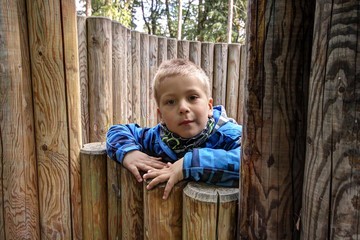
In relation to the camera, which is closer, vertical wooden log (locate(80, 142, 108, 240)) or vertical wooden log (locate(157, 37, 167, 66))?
vertical wooden log (locate(80, 142, 108, 240))

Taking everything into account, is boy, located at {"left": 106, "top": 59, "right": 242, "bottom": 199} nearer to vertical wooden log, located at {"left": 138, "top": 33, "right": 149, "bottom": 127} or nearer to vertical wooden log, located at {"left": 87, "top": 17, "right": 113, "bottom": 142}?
vertical wooden log, located at {"left": 87, "top": 17, "right": 113, "bottom": 142}

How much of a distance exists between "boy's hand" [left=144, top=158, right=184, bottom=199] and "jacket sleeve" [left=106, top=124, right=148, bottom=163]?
0.79 ft

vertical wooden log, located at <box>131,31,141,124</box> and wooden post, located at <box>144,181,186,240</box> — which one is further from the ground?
vertical wooden log, located at <box>131,31,141,124</box>

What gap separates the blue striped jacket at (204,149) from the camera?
1.51m

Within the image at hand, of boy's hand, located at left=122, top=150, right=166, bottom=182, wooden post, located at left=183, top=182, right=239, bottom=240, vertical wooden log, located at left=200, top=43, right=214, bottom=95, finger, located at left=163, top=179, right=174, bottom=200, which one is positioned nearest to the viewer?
wooden post, located at left=183, top=182, right=239, bottom=240

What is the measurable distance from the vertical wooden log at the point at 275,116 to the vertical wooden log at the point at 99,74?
2313mm

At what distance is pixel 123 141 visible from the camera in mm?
1851

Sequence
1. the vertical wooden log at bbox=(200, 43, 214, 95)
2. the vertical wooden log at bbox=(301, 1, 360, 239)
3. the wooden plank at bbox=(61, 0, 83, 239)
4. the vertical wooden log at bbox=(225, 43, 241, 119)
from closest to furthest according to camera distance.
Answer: the vertical wooden log at bbox=(301, 1, 360, 239), the wooden plank at bbox=(61, 0, 83, 239), the vertical wooden log at bbox=(200, 43, 214, 95), the vertical wooden log at bbox=(225, 43, 241, 119)

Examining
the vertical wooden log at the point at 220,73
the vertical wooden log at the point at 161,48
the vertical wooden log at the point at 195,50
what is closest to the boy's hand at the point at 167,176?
the vertical wooden log at the point at 161,48

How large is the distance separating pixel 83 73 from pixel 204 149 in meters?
2.07

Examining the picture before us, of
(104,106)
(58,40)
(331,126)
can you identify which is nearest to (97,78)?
(104,106)

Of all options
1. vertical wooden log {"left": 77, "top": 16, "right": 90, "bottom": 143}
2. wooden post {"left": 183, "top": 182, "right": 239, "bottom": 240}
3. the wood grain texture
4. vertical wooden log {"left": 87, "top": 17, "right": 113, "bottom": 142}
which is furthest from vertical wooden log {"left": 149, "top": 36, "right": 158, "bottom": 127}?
wooden post {"left": 183, "top": 182, "right": 239, "bottom": 240}

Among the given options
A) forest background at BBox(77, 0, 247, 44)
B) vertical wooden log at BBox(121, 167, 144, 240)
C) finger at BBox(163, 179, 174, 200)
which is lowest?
vertical wooden log at BBox(121, 167, 144, 240)

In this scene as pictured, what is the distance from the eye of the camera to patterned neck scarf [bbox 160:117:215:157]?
1.82 metres
